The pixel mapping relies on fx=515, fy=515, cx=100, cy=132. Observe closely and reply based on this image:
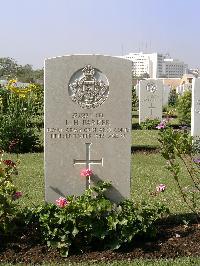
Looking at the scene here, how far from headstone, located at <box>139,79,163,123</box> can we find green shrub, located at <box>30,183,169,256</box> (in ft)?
45.6

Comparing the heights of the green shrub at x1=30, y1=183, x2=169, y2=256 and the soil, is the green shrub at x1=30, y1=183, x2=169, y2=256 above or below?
above

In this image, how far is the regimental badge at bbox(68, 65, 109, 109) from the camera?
5.38m

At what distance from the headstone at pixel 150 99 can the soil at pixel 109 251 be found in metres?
13.9

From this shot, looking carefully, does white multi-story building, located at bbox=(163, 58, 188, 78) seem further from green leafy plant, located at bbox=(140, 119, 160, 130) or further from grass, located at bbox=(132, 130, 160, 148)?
grass, located at bbox=(132, 130, 160, 148)

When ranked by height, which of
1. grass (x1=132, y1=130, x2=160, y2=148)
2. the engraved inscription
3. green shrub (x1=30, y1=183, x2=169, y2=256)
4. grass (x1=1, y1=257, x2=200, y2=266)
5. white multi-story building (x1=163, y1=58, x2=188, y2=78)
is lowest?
grass (x1=1, y1=257, x2=200, y2=266)

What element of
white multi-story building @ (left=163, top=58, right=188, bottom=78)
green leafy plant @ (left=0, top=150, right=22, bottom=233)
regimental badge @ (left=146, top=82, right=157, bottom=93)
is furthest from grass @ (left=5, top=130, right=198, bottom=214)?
white multi-story building @ (left=163, top=58, right=188, bottom=78)

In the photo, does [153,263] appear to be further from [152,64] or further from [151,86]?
[152,64]

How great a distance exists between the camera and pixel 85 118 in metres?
5.43

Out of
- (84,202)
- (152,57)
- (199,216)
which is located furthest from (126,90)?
(152,57)

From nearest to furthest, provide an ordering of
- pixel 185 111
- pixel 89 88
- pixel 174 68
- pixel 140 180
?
pixel 89 88 < pixel 140 180 < pixel 185 111 < pixel 174 68

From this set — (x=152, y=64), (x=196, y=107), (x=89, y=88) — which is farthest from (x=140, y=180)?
(x=152, y=64)

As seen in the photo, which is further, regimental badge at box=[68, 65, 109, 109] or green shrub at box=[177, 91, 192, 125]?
green shrub at box=[177, 91, 192, 125]

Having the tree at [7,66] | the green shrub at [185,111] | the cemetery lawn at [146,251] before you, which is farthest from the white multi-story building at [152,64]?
the cemetery lawn at [146,251]

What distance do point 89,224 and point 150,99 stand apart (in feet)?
47.7
